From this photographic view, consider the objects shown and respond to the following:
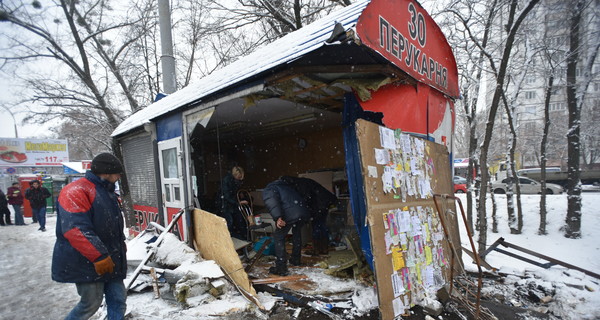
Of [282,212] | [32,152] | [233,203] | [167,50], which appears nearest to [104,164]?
[282,212]

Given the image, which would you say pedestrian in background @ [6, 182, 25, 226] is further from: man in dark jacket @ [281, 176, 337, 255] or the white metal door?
man in dark jacket @ [281, 176, 337, 255]

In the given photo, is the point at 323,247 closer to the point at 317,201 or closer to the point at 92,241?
the point at 317,201

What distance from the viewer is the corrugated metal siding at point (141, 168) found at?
755cm

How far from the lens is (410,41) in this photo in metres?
4.41

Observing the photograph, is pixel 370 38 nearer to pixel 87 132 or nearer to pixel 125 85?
pixel 125 85

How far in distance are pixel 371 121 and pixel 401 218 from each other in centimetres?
177

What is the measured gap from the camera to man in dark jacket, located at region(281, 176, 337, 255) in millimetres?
5566

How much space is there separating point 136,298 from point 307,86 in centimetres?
432

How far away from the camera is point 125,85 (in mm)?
13852

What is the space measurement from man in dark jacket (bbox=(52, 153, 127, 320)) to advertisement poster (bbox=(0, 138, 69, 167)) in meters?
32.4

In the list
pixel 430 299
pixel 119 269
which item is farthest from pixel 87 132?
pixel 430 299

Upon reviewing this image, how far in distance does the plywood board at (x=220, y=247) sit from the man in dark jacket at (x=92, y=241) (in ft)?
5.01

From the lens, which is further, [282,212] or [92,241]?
[282,212]

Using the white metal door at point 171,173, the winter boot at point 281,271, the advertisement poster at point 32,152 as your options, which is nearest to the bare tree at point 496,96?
the winter boot at point 281,271
